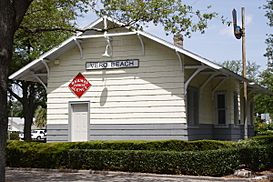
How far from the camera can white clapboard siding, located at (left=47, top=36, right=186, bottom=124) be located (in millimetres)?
18297

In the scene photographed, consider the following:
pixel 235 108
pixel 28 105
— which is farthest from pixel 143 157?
pixel 28 105

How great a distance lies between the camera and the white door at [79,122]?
64.8 ft

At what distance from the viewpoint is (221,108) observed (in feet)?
70.4

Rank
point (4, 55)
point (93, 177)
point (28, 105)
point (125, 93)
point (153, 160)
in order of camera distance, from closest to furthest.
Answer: point (4, 55)
point (93, 177)
point (153, 160)
point (125, 93)
point (28, 105)

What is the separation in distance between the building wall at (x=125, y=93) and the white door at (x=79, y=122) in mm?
284

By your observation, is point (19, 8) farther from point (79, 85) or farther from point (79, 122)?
point (79, 122)

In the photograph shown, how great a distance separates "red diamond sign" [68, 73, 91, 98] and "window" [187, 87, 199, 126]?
14.3 feet

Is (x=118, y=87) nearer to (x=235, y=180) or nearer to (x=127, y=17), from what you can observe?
(x=127, y=17)

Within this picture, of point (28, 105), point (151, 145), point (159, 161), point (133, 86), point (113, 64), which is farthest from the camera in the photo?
point (28, 105)

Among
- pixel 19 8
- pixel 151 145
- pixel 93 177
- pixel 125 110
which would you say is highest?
pixel 19 8

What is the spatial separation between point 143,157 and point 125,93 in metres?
4.45

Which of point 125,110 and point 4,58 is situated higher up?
point 4,58

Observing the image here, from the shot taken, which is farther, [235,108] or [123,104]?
[235,108]

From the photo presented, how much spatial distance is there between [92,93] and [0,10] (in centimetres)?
1059
